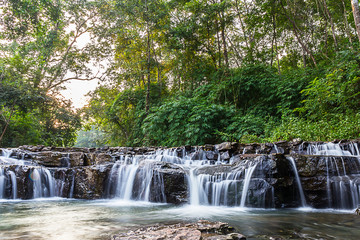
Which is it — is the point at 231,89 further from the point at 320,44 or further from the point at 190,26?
the point at 320,44

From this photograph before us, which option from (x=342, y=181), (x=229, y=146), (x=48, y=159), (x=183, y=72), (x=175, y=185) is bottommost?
(x=175, y=185)

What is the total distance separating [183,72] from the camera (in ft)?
58.1

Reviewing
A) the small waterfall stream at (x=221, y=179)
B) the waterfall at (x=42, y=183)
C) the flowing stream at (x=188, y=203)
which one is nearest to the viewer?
the flowing stream at (x=188, y=203)

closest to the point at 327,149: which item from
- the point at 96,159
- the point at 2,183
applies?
the point at 96,159

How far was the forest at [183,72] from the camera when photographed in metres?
10.7

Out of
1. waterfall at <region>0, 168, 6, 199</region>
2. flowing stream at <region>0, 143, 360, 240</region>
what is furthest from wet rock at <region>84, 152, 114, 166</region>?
waterfall at <region>0, 168, 6, 199</region>

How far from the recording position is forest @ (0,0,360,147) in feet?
35.2

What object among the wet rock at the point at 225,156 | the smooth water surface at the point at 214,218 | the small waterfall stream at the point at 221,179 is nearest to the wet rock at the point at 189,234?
the smooth water surface at the point at 214,218

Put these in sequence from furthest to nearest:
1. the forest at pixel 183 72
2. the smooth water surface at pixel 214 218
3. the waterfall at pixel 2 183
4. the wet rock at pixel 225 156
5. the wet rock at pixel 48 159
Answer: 1. the forest at pixel 183 72
2. the wet rock at pixel 48 159
3. the wet rock at pixel 225 156
4. the waterfall at pixel 2 183
5. the smooth water surface at pixel 214 218

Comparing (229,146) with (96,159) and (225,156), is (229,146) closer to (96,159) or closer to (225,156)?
(225,156)

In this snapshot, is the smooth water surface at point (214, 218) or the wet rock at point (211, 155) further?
the wet rock at point (211, 155)

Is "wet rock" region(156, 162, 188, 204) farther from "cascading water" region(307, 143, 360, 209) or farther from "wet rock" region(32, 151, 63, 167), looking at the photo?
"wet rock" region(32, 151, 63, 167)

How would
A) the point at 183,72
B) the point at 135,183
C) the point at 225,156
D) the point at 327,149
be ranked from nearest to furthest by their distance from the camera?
the point at 135,183 → the point at 327,149 → the point at 225,156 → the point at 183,72

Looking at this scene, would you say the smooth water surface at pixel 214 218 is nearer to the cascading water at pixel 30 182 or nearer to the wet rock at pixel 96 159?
the cascading water at pixel 30 182
